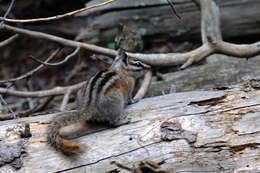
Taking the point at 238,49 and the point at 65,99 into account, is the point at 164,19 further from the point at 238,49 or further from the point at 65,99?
the point at 65,99

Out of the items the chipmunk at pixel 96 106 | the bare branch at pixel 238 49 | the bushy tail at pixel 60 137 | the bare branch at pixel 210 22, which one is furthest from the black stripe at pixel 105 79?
the bare branch at pixel 238 49

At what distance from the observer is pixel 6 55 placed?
25.4ft

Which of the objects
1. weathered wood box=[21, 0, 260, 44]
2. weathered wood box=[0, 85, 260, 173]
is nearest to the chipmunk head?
weathered wood box=[0, 85, 260, 173]

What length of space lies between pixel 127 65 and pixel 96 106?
1132mm

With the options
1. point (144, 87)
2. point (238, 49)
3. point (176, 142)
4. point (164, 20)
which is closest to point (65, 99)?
point (144, 87)

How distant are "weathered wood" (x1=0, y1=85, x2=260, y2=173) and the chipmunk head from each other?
978mm

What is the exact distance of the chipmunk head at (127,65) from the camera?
400 centimetres

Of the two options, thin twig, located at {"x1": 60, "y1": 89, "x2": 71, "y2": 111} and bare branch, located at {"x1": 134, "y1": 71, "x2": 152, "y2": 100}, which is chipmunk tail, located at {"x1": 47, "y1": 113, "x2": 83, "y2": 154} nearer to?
thin twig, located at {"x1": 60, "y1": 89, "x2": 71, "y2": 111}

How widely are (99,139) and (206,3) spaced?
284cm

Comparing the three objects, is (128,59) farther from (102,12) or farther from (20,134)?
(102,12)

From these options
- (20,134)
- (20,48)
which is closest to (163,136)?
(20,134)

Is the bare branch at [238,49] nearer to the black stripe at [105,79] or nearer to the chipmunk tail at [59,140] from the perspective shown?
the black stripe at [105,79]

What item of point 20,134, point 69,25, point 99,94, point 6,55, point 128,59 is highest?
point 69,25

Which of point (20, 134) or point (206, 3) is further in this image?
point (206, 3)
